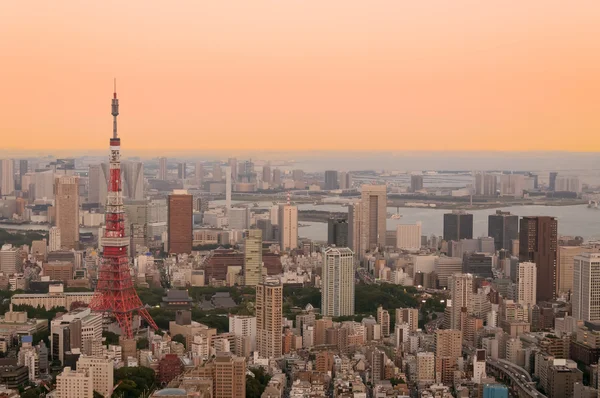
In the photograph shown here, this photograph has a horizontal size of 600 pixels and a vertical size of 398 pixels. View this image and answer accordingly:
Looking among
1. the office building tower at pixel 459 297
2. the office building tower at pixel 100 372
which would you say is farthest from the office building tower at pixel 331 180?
the office building tower at pixel 100 372

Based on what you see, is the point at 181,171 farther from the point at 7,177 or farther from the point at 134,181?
the point at 7,177

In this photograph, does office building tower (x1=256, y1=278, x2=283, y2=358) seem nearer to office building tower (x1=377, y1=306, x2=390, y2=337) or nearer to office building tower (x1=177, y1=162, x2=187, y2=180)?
office building tower (x1=377, y1=306, x2=390, y2=337)

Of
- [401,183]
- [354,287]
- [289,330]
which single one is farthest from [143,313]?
[401,183]

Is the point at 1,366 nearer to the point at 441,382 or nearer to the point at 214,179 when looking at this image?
the point at 441,382

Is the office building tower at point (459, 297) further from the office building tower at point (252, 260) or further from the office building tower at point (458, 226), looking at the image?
the office building tower at point (458, 226)

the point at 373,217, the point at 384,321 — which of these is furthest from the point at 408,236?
the point at 384,321

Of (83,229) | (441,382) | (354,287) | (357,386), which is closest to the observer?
(357,386)
